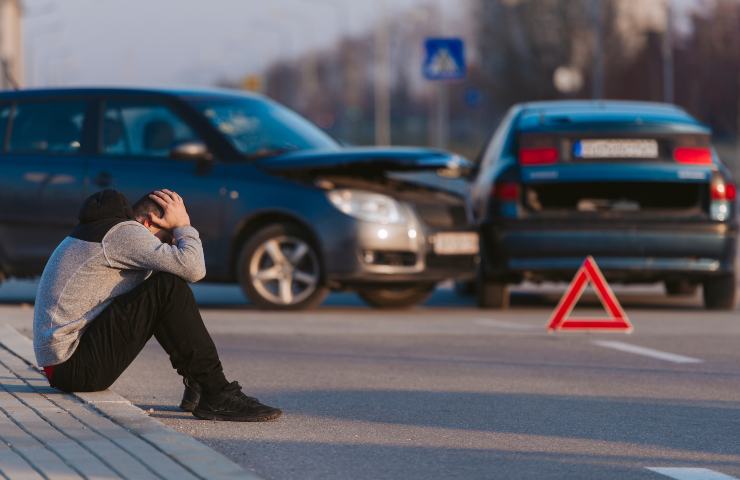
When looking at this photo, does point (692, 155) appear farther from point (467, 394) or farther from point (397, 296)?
point (467, 394)

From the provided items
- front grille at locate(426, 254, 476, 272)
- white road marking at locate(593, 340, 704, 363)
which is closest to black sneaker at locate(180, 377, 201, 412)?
white road marking at locate(593, 340, 704, 363)

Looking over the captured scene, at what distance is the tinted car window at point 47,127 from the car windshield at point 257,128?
38.3 inches

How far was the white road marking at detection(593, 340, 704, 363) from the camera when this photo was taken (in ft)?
33.3

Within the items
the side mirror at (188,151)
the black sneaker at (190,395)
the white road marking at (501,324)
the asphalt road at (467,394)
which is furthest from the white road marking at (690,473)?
the side mirror at (188,151)

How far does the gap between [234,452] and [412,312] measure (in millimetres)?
7247

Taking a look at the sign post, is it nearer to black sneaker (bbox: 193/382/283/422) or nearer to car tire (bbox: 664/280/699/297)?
car tire (bbox: 664/280/699/297)

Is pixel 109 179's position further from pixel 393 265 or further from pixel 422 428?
pixel 422 428

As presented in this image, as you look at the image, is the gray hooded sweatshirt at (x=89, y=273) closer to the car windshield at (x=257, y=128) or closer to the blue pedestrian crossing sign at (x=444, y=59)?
the car windshield at (x=257, y=128)

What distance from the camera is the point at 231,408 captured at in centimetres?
732

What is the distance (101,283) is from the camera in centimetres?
752

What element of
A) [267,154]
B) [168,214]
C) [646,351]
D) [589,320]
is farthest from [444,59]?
[168,214]

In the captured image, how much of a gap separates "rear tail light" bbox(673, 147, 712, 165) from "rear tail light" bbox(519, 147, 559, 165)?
0.91m

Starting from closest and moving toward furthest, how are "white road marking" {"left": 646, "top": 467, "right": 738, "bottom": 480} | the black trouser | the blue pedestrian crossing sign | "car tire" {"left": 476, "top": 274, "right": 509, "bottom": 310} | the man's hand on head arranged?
"white road marking" {"left": 646, "top": 467, "right": 738, "bottom": 480}, the black trouser, the man's hand on head, "car tire" {"left": 476, "top": 274, "right": 509, "bottom": 310}, the blue pedestrian crossing sign

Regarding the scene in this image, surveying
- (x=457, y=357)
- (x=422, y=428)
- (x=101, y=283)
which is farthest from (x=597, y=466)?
(x=457, y=357)
